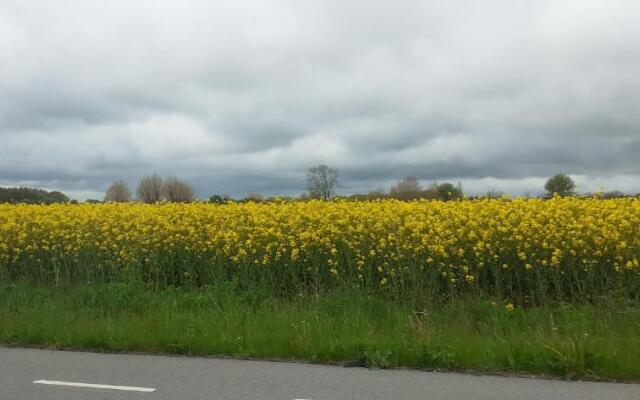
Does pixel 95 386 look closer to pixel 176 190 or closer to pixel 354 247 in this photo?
pixel 354 247

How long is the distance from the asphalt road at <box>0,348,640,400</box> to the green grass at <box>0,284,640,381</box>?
341mm

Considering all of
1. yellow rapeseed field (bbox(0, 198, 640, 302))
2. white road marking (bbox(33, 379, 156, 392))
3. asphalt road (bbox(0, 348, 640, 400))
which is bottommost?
asphalt road (bbox(0, 348, 640, 400))

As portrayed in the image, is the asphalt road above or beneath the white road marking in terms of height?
beneath

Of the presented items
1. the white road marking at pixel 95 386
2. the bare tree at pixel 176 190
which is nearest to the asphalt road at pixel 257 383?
the white road marking at pixel 95 386

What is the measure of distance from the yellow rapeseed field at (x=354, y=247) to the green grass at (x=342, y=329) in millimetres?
731

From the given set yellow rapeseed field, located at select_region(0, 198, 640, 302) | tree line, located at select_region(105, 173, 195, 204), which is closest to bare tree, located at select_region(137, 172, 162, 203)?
tree line, located at select_region(105, 173, 195, 204)

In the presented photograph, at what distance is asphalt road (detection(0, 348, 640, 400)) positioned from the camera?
588cm

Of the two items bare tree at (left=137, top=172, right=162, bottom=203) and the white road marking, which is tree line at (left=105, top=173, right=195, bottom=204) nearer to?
bare tree at (left=137, top=172, right=162, bottom=203)

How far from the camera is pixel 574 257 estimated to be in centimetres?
981

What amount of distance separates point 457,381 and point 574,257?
4457 mm

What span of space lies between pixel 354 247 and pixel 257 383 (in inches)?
202

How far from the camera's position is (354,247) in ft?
36.7

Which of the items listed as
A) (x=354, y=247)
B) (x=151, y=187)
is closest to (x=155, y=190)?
(x=151, y=187)

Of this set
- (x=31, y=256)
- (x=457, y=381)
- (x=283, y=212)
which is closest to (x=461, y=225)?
(x=283, y=212)
